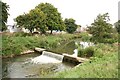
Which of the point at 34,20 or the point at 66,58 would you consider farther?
the point at 34,20

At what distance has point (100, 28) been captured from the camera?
73.6ft

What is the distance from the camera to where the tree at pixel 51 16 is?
30.7 meters

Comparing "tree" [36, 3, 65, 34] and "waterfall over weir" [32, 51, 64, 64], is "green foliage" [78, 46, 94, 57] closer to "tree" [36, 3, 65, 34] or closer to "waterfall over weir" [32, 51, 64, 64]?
"waterfall over weir" [32, 51, 64, 64]

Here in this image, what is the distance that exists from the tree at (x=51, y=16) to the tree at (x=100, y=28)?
904 cm

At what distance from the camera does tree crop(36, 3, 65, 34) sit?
3070 cm

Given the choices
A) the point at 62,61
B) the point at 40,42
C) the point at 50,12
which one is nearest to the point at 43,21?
the point at 50,12

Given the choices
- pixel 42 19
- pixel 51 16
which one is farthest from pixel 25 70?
pixel 51 16

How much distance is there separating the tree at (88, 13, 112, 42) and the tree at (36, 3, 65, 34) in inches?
356

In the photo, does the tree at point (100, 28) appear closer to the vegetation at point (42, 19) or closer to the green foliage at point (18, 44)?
the green foliage at point (18, 44)

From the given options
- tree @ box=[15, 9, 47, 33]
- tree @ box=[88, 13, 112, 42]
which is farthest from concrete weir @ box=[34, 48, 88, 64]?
tree @ box=[15, 9, 47, 33]

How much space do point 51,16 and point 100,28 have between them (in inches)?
439

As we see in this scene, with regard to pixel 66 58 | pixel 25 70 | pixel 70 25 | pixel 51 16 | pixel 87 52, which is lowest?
pixel 25 70

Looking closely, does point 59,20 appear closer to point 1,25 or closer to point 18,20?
point 18,20

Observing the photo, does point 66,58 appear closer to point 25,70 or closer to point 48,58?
point 48,58
